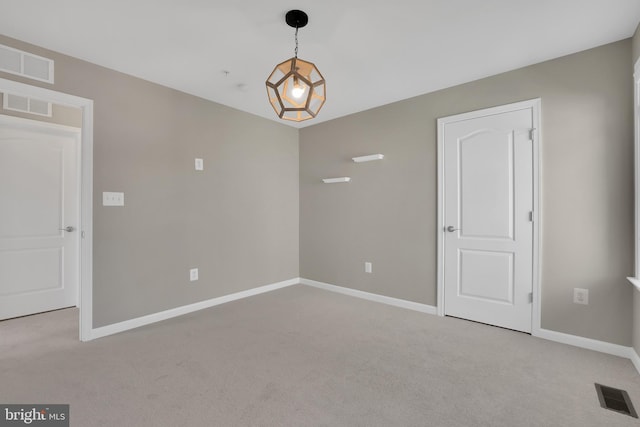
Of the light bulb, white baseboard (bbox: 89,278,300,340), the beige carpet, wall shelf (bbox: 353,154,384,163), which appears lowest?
the beige carpet

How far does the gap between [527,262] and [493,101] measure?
5.22ft

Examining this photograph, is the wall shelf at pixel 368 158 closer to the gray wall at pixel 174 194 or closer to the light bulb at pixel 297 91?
the gray wall at pixel 174 194

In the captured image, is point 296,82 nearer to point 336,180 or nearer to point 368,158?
point 368,158

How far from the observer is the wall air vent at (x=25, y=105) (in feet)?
10.3

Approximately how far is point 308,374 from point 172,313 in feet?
6.30

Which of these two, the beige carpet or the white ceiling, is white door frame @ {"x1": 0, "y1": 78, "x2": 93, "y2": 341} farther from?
the white ceiling

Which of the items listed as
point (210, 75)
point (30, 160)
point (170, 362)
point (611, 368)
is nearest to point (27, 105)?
point (30, 160)

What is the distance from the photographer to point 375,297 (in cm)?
390

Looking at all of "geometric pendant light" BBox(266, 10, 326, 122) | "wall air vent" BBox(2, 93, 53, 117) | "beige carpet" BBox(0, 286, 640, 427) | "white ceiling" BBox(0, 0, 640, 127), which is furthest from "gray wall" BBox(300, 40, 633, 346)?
"wall air vent" BBox(2, 93, 53, 117)

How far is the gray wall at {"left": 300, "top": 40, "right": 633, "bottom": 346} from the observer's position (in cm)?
241

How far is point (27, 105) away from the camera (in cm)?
327

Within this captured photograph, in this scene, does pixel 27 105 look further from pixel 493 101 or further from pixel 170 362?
pixel 493 101

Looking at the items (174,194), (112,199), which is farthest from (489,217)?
(112,199)

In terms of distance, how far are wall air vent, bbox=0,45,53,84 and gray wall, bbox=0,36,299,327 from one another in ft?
0.17
